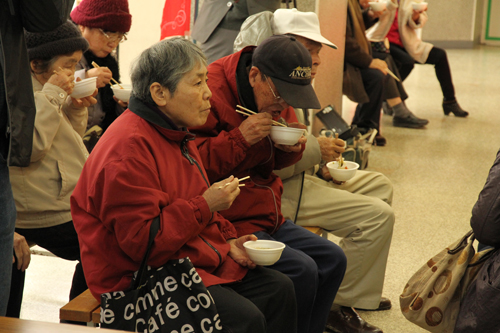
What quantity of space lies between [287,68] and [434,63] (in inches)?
208

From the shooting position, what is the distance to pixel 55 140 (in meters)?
2.16

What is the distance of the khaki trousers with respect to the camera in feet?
8.38

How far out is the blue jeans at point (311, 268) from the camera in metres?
2.02

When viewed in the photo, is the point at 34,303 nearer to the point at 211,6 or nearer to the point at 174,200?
the point at 174,200

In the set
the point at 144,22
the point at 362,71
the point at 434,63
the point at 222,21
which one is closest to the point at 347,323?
the point at 222,21

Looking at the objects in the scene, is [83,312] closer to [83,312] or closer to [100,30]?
[83,312]

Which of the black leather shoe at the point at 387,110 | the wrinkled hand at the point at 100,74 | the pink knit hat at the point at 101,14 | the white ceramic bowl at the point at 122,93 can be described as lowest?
the black leather shoe at the point at 387,110

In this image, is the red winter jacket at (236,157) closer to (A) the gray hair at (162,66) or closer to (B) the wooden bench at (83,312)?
(A) the gray hair at (162,66)

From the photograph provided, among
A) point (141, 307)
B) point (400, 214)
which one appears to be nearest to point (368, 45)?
point (400, 214)

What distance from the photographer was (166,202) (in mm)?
1596

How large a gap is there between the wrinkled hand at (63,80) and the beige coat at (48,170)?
22 millimetres

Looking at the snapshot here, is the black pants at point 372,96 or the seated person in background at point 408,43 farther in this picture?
the seated person in background at point 408,43

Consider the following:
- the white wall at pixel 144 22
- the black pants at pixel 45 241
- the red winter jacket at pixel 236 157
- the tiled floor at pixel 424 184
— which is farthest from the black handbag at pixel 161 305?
the white wall at pixel 144 22

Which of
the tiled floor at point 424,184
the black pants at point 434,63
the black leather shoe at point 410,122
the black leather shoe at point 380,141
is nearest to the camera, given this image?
the tiled floor at point 424,184
